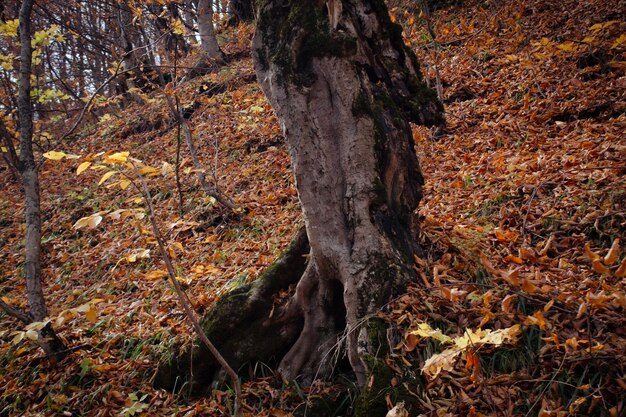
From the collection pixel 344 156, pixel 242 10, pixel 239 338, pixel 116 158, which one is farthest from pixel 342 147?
pixel 242 10

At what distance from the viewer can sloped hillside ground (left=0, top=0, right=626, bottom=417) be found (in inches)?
102

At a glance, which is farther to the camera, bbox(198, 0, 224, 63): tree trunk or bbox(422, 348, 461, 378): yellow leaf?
bbox(198, 0, 224, 63): tree trunk

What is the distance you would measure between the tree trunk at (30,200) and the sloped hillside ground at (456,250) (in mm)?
470

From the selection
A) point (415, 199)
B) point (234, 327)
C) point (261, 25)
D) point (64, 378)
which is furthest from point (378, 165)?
point (64, 378)

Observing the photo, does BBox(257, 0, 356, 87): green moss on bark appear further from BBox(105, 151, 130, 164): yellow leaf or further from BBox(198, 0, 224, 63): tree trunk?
BBox(198, 0, 224, 63): tree trunk

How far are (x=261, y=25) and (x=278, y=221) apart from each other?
3308 mm

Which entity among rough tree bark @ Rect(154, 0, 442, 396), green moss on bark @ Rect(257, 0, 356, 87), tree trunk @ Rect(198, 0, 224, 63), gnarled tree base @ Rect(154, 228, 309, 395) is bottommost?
gnarled tree base @ Rect(154, 228, 309, 395)

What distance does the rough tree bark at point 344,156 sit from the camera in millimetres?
3145

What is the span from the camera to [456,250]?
3684 mm

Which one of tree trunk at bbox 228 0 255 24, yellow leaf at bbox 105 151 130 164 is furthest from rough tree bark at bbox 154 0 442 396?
tree trunk at bbox 228 0 255 24

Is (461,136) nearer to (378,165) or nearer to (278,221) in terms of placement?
(278,221)

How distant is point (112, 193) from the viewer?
9.38 m

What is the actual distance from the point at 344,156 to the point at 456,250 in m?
1.32

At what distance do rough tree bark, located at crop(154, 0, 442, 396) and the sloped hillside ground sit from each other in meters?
0.30
